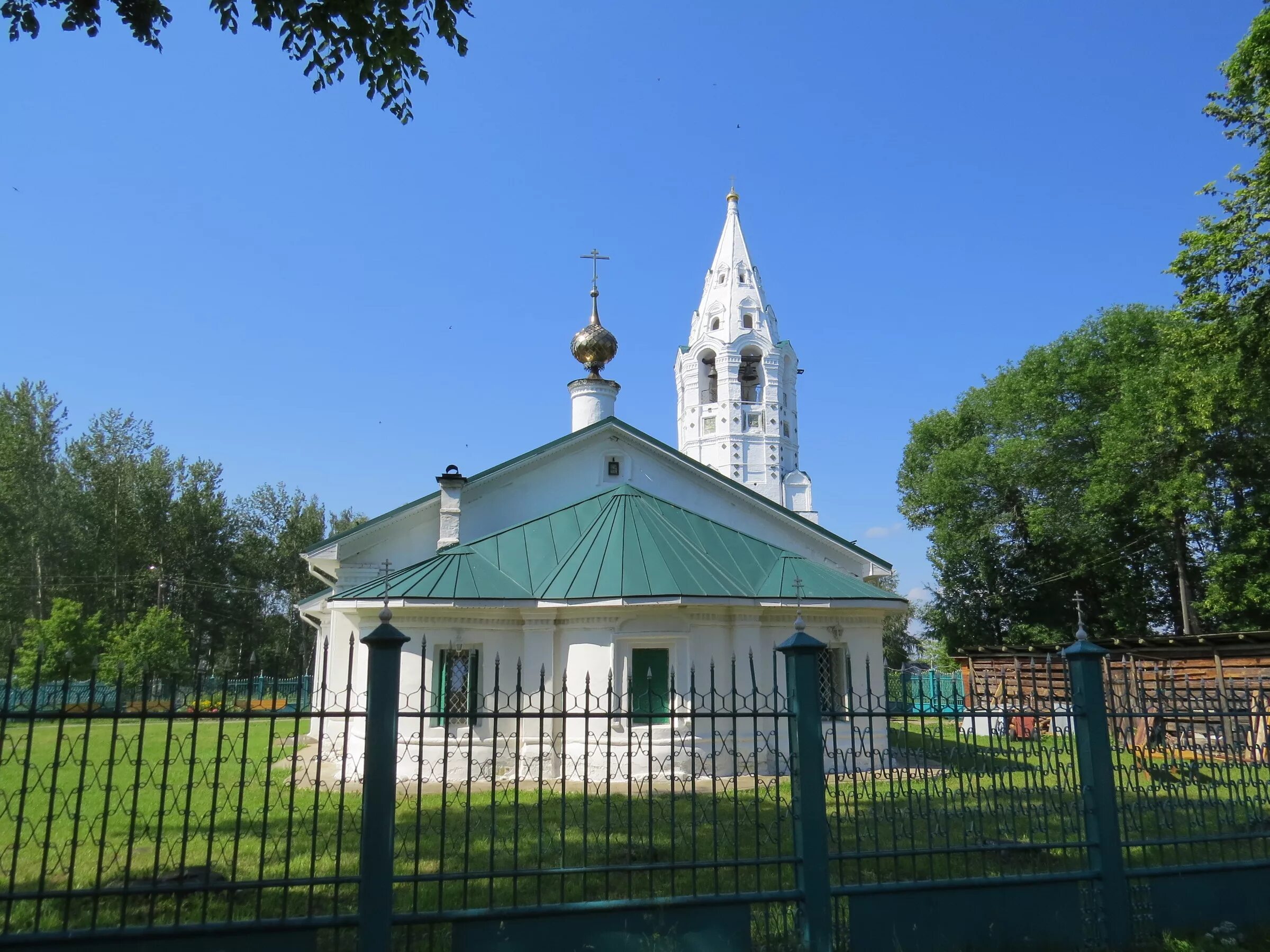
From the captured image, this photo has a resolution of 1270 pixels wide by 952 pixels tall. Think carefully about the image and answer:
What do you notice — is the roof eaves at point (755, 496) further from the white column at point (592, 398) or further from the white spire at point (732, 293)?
the white spire at point (732, 293)

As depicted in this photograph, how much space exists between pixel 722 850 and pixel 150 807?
745cm

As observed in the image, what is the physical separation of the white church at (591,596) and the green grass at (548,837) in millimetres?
1782

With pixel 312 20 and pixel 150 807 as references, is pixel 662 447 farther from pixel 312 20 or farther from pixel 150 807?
pixel 312 20

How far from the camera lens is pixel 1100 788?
20.6 feet

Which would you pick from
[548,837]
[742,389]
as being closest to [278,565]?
[742,389]

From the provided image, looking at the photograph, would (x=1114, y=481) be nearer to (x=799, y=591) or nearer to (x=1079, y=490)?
(x=1079, y=490)

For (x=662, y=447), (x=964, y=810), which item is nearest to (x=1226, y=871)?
(x=964, y=810)

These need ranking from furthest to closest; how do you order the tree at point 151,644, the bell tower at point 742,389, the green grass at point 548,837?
1. the bell tower at point 742,389
2. the tree at point 151,644
3. the green grass at point 548,837

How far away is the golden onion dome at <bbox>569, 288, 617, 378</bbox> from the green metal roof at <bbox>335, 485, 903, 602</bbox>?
24.1 feet

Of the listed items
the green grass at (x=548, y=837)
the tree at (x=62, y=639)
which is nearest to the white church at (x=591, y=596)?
the green grass at (x=548, y=837)

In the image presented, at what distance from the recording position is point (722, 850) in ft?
28.9

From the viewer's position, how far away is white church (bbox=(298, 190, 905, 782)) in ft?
46.9

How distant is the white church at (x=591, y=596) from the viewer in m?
14.3

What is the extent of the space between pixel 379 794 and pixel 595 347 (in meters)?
19.8
